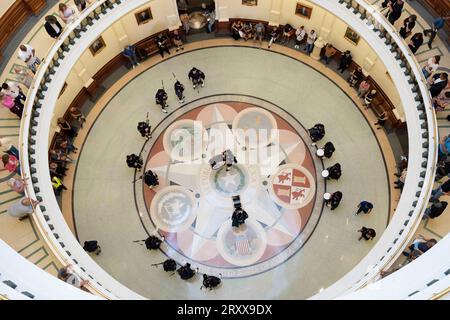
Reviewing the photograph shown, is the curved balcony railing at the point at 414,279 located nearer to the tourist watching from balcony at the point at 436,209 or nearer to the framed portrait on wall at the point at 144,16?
the tourist watching from balcony at the point at 436,209

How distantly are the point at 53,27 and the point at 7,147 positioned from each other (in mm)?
4373

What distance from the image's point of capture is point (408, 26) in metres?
15.2

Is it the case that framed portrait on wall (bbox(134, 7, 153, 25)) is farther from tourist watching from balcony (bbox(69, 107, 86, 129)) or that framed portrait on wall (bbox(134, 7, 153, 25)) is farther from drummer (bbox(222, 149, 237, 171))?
drummer (bbox(222, 149, 237, 171))

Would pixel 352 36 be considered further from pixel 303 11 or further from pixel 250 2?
pixel 250 2

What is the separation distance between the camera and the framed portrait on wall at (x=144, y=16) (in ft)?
59.8

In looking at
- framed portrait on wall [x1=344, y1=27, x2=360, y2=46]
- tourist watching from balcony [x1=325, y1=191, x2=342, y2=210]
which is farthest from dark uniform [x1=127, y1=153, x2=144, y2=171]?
framed portrait on wall [x1=344, y1=27, x2=360, y2=46]

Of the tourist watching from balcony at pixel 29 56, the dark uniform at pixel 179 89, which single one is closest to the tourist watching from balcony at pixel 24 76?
the tourist watching from balcony at pixel 29 56

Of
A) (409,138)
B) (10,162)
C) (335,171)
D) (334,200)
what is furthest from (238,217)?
(10,162)

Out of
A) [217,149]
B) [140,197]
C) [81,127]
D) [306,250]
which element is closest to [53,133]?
[81,127]

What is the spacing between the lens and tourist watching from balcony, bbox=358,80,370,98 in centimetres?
1764

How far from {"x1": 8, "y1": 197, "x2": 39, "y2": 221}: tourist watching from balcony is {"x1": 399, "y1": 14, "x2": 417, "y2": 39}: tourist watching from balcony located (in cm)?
1289

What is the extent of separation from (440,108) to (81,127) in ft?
43.1
